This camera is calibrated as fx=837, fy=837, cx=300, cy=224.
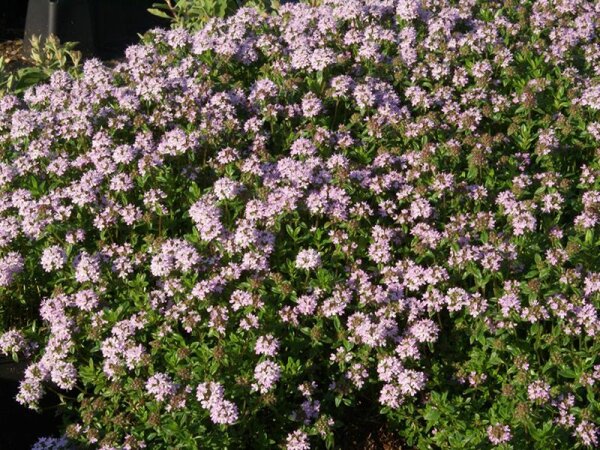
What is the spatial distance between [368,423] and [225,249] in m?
1.25

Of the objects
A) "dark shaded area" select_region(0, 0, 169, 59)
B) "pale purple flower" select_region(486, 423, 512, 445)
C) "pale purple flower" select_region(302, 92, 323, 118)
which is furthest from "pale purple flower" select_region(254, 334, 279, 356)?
"dark shaded area" select_region(0, 0, 169, 59)

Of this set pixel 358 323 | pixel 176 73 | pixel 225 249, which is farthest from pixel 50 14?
pixel 358 323

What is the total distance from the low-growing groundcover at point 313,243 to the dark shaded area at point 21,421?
0.16 meters

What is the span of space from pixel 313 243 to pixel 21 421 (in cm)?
189

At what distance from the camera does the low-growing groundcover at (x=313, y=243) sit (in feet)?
13.5

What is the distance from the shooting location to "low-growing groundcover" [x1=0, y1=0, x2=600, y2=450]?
4129 mm

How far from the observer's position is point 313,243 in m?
4.66

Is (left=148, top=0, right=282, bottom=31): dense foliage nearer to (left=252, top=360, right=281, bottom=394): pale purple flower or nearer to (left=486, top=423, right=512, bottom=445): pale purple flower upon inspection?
(left=252, top=360, right=281, bottom=394): pale purple flower

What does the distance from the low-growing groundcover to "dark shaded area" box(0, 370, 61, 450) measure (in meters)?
0.16

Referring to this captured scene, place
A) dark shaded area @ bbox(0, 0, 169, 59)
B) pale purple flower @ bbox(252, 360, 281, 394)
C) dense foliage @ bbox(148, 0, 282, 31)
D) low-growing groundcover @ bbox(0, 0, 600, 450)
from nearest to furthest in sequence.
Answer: pale purple flower @ bbox(252, 360, 281, 394) < low-growing groundcover @ bbox(0, 0, 600, 450) < dense foliage @ bbox(148, 0, 282, 31) < dark shaded area @ bbox(0, 0, 169, 59)

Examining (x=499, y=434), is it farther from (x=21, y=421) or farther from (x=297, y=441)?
(x=21, y=421)

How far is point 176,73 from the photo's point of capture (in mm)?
5613

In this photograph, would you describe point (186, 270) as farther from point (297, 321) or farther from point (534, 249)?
point (534, 249)

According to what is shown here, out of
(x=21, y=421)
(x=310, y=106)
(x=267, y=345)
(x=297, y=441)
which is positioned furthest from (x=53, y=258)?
(x=310, y=106)
